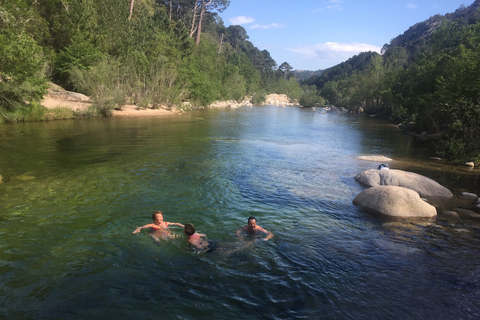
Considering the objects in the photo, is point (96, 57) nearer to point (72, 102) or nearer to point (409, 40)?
point (72, 102)

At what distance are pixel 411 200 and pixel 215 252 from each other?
8.12m

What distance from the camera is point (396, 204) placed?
11.4m

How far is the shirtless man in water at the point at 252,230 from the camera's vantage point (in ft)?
29.5

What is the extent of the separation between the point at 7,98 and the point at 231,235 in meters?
25.7

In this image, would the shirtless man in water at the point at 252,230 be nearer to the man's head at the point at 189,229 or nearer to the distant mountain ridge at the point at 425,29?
the man's head at the point at 189,229

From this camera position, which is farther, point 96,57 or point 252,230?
point 96,57

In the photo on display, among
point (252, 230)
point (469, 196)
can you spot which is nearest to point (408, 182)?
point (469, 196)

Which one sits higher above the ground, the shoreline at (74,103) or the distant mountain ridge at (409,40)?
the distant mountain ridge at (409,40)

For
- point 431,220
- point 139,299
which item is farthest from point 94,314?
point 431,220

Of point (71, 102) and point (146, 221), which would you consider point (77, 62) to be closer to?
point (71, 102)

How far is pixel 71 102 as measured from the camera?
37969 millimetres

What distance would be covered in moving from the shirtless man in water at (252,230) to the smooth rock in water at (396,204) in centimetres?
503

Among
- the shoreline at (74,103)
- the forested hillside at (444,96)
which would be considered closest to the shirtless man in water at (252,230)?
the forested hillside at (444,96)

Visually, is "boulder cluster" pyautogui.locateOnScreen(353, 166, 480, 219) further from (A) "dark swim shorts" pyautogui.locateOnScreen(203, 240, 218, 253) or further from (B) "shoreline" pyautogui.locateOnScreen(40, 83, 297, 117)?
(B) "shoreline" pyautogui.locateOnScreen(40, 83, 297, 117)
